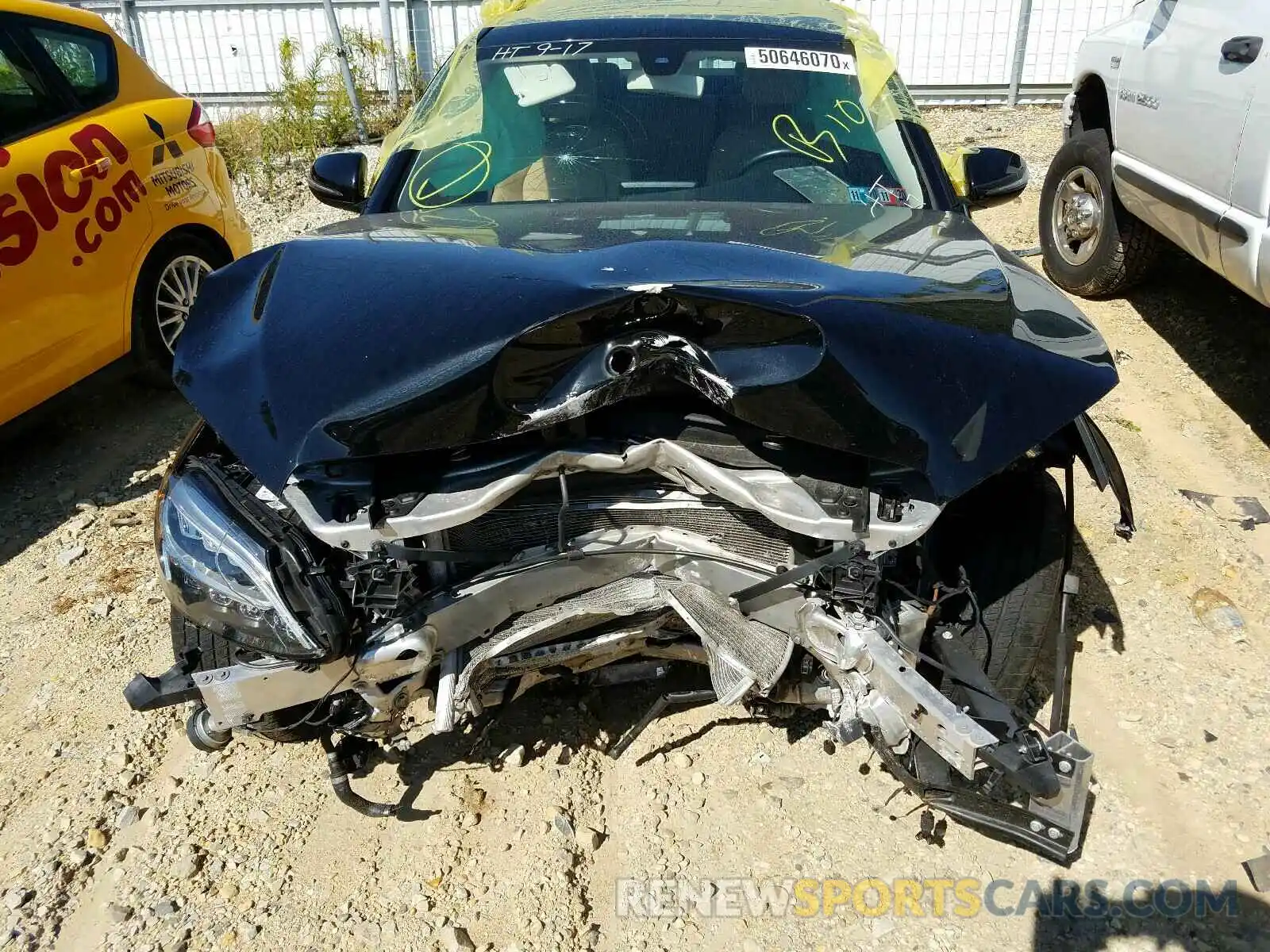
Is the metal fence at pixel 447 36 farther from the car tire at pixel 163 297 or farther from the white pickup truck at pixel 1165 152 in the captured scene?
the car tire at pixel 163 297

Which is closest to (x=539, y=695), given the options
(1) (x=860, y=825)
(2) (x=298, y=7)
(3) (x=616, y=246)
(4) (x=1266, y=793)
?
(1) (x=860, y=825)

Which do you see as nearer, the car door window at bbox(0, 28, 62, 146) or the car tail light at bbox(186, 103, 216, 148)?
the car door window at bbox(0, 28, 62, 146)

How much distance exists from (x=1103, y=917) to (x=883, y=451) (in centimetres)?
Answer: 125

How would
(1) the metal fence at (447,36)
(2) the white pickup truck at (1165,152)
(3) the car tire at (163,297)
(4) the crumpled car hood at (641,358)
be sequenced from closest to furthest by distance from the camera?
(4) the crumpled car hood at (641,358), (2) the white pickup truck at (1165,152), (3) the car tire at (163,297), (1) the metal fence at (447,36)

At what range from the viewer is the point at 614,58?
2932 mm

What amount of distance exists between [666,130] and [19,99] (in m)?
2.84

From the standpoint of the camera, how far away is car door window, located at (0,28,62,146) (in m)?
3.62

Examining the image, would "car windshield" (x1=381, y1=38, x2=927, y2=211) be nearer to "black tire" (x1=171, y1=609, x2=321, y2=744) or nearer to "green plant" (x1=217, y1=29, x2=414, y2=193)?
"black tire" (x1=171, y1=609, x2=321, y2=744)

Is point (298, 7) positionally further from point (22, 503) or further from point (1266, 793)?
point (1266, 793)

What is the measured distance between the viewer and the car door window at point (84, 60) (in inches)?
155

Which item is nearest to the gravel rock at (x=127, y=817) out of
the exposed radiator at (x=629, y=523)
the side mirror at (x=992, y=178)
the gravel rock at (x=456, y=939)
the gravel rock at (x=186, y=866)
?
the gravel rock at (x=186, y=866)

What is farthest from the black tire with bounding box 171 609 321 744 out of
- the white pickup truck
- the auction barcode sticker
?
the white pickup truck

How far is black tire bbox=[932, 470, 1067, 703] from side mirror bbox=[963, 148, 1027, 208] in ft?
3.61

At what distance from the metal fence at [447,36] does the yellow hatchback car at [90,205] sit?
6.35 m
